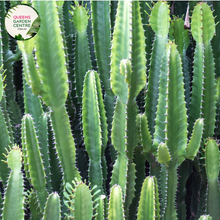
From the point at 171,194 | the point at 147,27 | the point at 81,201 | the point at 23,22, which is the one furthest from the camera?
the point at 147,27

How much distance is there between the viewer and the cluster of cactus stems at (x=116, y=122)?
1.12 m

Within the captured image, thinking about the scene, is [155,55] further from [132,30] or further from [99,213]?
[99,213]

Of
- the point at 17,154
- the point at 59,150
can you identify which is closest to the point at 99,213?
the point at 59,150

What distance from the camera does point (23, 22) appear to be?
46.3 inches

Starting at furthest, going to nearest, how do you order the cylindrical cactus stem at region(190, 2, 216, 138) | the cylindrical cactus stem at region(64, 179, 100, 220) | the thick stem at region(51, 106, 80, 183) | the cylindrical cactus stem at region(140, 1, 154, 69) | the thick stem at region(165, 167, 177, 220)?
the cylindrical cactus stem at region(140, 1, 154, 69), the cylindrical cactus stem at region(190, 2, 216, 138), the thick stem at region(165, 167, 177, 220), the thick stem at region(51, 106, 80, 183), the cylindrical cactus stem at region(64, 179, 100, 220)

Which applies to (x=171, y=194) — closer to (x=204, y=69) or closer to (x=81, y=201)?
(x=81, y=201)

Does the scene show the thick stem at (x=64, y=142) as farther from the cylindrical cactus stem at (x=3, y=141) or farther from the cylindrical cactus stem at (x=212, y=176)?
the cylindrical cactus stem at (x=212, y=176)

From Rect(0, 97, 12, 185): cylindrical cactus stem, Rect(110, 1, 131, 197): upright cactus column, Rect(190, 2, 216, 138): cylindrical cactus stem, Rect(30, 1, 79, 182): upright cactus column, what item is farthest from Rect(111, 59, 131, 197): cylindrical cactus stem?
Rect(0, 97, 12, 185): cylindrical cactus stem

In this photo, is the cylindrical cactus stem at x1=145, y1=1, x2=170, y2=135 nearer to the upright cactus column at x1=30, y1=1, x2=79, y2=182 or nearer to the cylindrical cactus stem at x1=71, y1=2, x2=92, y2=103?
the cylindrical cactus stem at x1=71, y1=2, x2=92, y2=103

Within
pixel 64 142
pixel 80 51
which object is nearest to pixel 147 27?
pixel 80 51

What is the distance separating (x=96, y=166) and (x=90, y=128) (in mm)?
195

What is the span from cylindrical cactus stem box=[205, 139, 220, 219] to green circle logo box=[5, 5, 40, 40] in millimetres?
903

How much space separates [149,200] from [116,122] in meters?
0.36

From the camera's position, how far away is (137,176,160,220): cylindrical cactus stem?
3.68ft
